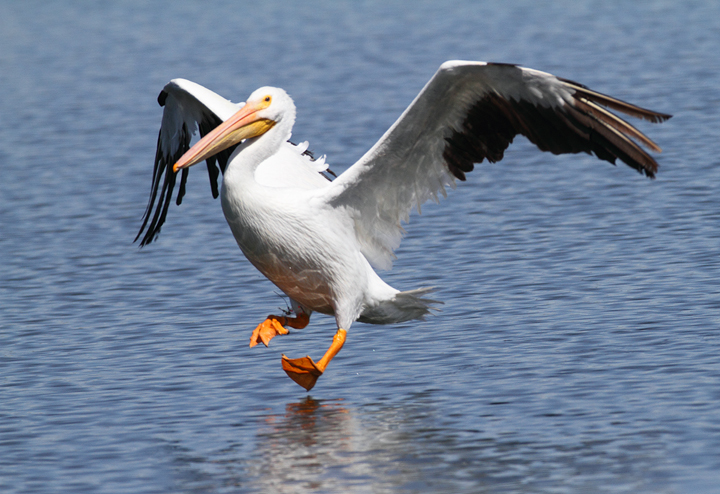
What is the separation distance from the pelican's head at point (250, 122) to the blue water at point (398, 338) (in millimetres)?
1644

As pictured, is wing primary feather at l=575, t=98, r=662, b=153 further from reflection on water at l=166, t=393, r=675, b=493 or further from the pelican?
reflection on water at l=166, t=393, r=675, b=493

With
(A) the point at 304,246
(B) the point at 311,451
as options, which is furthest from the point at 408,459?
(A) the point at 304,246

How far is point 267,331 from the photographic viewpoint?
8391mm

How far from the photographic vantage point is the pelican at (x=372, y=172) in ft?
23.3

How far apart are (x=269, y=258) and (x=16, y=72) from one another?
20953mm

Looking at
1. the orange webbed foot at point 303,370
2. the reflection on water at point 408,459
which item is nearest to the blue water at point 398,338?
the reflection on water at point 408,459

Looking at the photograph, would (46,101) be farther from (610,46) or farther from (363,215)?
(363,215)

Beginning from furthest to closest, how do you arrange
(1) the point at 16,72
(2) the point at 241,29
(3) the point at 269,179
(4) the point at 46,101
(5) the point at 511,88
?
(2) the point at 241,29
(1) the point at 16,72
(4) the point at 46,101
(3) the point at 269,179
(5) the point at 511,88

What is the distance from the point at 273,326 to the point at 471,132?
2.09 metres

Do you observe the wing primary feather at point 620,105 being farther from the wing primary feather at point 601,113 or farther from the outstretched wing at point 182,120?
the outstretched wing at point 182,120

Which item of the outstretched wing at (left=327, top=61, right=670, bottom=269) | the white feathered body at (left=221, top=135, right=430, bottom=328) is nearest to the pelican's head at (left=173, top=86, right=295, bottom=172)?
the white feathered body at (left=221, top=135, right=430, bottom=328)

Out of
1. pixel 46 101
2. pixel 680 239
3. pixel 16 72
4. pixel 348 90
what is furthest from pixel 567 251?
pixel 16 72

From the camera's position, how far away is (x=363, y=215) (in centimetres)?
814

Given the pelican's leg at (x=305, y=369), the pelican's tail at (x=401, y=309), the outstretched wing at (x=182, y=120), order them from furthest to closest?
the outstretched wing at (x=182, y=120)
the pelican's tail at (x=401, y=309)
the pelican's leg at (x=305, y=369)
